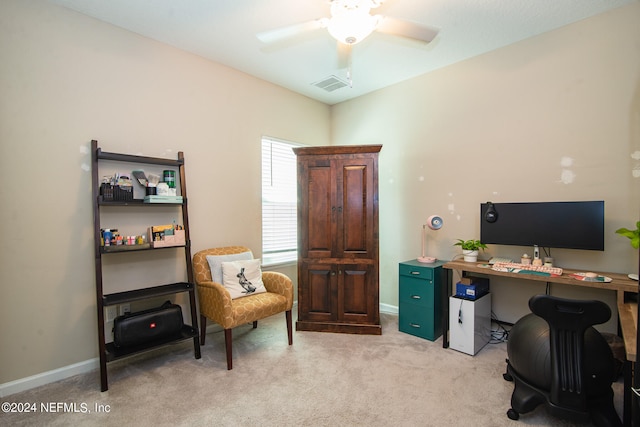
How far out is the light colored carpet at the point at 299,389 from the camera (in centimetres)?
193

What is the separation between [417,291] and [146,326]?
8.12 feet

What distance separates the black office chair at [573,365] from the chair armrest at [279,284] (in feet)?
6.36

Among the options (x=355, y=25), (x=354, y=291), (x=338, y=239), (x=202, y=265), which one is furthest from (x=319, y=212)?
(x=355, y=25)

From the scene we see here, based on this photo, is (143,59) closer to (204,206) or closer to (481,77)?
(204,206)

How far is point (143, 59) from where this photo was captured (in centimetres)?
280

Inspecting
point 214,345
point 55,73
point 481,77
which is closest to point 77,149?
point 55,73

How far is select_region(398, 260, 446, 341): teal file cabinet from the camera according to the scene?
3064 millimetres

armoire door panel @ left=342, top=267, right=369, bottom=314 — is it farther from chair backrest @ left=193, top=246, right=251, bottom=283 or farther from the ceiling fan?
the ceiling fan

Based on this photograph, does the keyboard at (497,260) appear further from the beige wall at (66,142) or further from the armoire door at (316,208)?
the beige wall at (66,142)

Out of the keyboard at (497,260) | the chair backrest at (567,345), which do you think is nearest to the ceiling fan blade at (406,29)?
the chair backrest at (567,345)

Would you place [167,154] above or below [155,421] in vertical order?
above

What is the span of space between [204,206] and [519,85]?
10.9 feet

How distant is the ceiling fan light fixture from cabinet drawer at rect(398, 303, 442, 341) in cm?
253

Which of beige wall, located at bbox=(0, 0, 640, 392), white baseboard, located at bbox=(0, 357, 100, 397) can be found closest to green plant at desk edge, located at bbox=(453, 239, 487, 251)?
beige wall, located at bbox=(0, 0, 640, 392)
